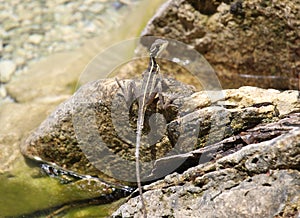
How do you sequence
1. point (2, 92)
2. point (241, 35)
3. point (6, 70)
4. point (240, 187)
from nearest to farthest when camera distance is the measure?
point (240, 187) < point (241, 35) < point (2, 92) < point (6, 70)

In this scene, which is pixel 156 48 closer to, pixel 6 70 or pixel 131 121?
pixel 131 121

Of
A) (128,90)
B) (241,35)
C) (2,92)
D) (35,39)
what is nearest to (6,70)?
(2,92)

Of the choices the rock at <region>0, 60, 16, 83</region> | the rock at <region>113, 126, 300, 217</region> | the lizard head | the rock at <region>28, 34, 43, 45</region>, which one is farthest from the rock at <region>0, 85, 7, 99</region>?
the rock at <region>113, 126, 300, 217</region>

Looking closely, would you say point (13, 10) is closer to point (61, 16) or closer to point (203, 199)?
point (61, 16)

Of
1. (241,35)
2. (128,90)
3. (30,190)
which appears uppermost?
(128,90)

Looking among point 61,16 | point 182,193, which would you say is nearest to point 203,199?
point 182,193

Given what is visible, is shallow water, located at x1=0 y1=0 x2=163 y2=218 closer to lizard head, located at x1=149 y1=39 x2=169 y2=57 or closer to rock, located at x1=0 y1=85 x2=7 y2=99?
rock, located at x1=0 y1=85 x2=7 y2=99

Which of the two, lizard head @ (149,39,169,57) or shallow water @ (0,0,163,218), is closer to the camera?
shallow water @ (0,0,163,218)
